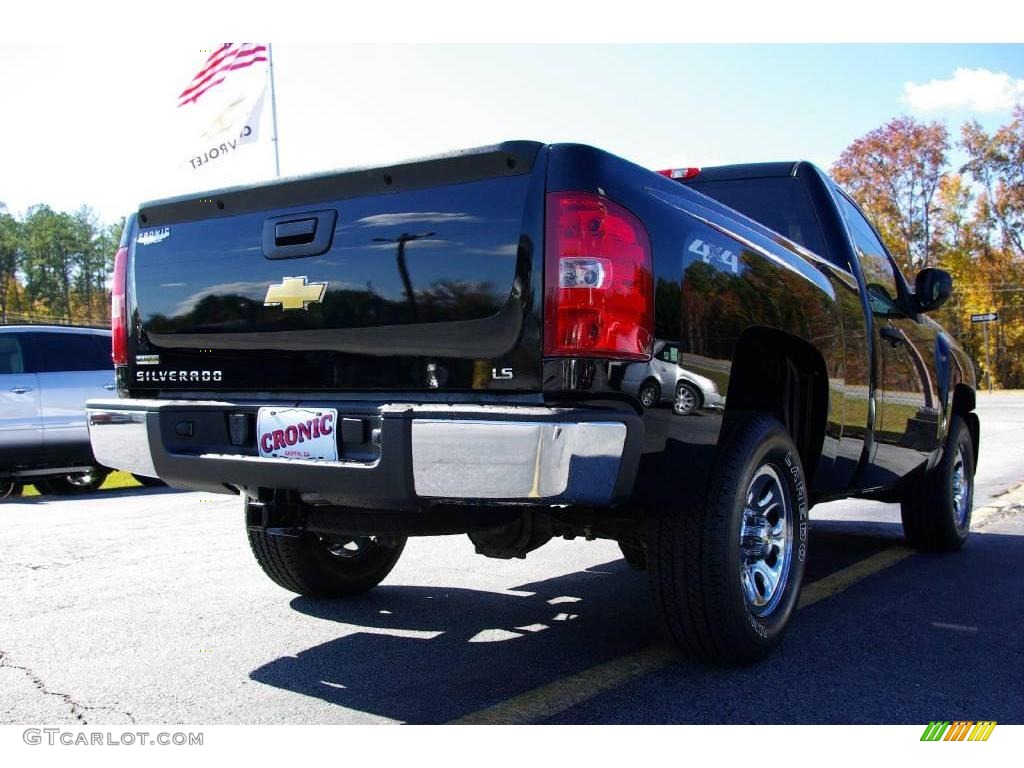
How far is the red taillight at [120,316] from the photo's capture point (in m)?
3.41

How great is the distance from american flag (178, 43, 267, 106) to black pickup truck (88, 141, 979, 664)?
9.02 meters

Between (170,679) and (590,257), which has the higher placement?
(590,257)

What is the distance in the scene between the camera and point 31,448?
8.62 metres

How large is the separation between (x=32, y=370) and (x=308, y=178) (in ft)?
23.0

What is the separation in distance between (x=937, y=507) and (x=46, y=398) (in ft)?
24.6

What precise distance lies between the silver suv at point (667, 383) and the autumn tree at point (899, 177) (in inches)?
1992

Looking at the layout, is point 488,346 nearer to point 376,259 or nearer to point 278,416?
point 376,259

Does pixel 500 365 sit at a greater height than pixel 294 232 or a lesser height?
lesser

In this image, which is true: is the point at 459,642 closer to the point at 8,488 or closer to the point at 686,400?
the point at 686,400

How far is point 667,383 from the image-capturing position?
8.70 feet

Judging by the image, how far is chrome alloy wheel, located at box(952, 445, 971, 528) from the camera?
5443 mm

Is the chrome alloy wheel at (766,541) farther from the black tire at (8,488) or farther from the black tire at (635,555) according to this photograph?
the black tire at (8,488)

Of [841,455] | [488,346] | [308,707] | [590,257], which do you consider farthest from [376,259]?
[841,455]

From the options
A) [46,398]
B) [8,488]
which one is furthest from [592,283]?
[8,488]
